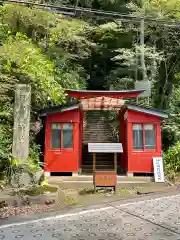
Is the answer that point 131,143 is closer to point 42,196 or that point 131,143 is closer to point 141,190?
point 141,190

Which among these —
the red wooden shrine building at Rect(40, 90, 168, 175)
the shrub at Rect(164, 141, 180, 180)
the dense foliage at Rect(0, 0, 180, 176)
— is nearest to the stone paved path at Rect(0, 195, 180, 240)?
the dense foliage at Rect(0, 0, 180, 176)

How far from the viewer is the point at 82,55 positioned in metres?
19.1

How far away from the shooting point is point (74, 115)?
41.0 feet

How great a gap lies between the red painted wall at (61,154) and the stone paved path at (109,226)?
170 inches

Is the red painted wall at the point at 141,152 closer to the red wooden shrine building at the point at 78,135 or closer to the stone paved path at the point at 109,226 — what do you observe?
the red wooden shrine building at the point at 78,135

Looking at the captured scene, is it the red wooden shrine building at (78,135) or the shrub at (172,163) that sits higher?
the red wooden shrine building at (78,135)

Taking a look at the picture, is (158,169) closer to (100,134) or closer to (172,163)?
(172,163)

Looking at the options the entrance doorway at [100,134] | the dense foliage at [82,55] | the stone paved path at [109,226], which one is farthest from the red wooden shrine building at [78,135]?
the stone paved path at [109,226]

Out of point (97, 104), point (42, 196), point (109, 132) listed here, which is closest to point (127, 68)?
point (109, 132)

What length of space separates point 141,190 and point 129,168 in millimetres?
1929

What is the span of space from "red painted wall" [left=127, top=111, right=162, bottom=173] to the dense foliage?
2.99 m

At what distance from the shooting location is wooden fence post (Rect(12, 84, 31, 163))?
31.5ft

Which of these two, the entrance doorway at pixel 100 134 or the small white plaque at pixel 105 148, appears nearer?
the small white plaque at pixel 105 148

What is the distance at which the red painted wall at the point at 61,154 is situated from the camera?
1223 cm
